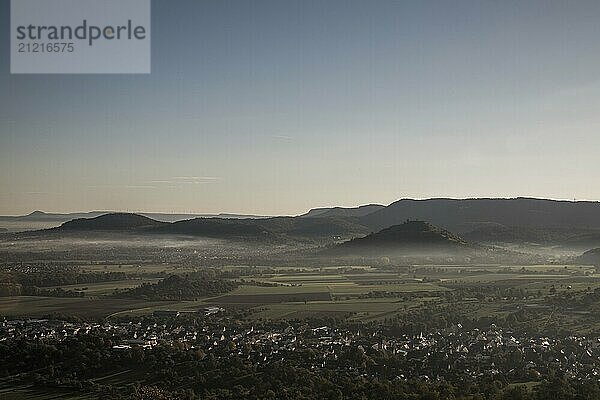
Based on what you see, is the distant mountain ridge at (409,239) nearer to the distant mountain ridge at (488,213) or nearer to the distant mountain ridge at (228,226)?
A: the distant mountain ridge at (228,226)

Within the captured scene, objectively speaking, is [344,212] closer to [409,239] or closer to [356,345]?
[409,239]

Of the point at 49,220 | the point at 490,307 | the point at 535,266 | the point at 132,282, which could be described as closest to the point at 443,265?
the point at 535,266

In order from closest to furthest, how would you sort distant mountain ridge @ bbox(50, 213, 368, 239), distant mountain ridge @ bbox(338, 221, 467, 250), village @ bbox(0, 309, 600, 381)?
village @ bbox(0, 309, 600, 381)
distant mountain ridge @ bbox(50, 213, 368, 239)
distant mountain ridge @ bbox(338, 221, 467, 250)

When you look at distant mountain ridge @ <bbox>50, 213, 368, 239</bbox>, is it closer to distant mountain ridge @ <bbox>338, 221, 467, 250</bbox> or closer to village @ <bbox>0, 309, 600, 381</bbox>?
distant mountain ridge @ <bbox>338, 221, 467, 250</bbox>

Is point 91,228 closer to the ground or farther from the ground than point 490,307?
farther from the ground

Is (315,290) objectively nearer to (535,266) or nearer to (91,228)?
(91,228)

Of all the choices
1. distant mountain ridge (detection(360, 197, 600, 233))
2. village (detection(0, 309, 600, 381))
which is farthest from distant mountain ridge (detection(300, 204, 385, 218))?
village (detection(0, 309, 600, 381))

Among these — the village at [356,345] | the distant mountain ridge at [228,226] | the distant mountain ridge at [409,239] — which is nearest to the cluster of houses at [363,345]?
the village at [356,345]

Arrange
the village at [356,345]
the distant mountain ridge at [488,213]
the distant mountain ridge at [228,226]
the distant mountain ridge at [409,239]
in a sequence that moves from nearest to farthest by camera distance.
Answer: the village at [356,345], the distant mountain ridge at [228,226], the distant mountain ridge at [409,239], the distant mountain ridge at [488,213]

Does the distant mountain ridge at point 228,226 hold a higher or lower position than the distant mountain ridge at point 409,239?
higher
